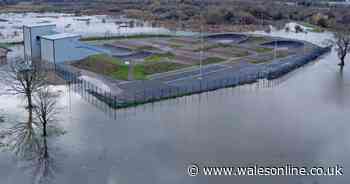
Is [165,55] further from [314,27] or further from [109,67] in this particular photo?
[314,27]

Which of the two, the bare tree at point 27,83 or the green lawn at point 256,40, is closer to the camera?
the bare tree at point 27,83

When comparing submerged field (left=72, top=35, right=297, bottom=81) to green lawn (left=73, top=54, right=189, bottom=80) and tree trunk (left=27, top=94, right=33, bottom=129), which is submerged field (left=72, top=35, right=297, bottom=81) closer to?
green lawn (left=73, top=54, right=189, bottom=80)

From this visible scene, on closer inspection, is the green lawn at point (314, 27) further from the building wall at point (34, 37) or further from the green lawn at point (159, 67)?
the building wall at point (34, 37)

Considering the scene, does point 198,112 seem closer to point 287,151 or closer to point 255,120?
point 255,120

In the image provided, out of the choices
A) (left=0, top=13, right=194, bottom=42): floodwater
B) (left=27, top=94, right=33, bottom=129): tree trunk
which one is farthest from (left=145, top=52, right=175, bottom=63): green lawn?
(left=0, top=13, right=194, bottom=42): floodwater

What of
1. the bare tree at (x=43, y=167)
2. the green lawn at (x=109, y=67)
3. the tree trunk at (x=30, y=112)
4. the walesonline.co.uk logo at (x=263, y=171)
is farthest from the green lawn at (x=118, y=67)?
the walesonline.co.uk logo at (x=263, y=171)

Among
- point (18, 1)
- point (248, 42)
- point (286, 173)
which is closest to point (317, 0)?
point (248, 42)

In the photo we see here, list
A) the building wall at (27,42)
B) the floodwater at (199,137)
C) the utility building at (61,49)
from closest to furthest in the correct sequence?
the floodwater at (199,137) → the utility building at (61,49) → the building wall at (27,42)
